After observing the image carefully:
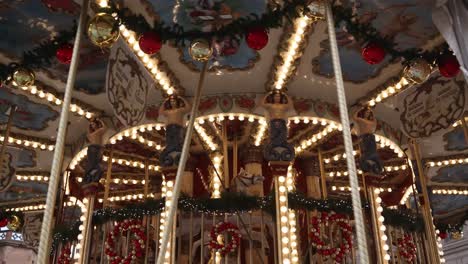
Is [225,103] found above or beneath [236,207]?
above

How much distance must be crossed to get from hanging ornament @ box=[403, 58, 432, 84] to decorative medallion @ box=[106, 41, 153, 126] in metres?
3.26

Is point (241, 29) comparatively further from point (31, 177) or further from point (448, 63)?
point (31, 177)

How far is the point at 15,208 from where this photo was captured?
13961 mm

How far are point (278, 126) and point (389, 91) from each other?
2.13 meters

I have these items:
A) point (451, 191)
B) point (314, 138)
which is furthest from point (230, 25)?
point (451, 191)

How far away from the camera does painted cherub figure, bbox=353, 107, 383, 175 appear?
28.5ft

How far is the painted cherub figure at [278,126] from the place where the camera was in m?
7.95

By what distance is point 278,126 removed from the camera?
8.25 meters

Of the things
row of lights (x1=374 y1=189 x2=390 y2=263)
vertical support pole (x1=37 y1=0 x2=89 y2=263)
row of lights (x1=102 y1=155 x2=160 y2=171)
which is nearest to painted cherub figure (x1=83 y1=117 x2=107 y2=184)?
row of lights (x1=102 y1=155 x2=160 y2=171)

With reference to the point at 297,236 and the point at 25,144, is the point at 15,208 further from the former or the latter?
the point at 297,236

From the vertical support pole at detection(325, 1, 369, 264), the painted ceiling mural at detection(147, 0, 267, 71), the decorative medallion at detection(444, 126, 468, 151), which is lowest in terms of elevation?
the vertical support pole at detection(325, 1, 369, 264)

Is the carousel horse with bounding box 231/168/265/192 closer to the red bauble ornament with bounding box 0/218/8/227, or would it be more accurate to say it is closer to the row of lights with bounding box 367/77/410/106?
the row of lights with bounding box 367/77/410/106

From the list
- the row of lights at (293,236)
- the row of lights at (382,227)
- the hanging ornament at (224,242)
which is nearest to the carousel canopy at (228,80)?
the row of lights at (382,227)

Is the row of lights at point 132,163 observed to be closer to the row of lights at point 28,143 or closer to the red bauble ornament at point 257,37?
the row of lights at point 28,143
